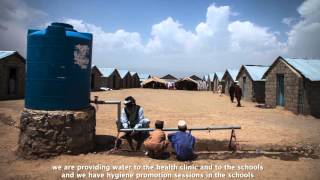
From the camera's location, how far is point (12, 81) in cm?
2142

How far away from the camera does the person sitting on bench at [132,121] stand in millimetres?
7441

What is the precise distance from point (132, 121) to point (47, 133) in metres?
2.07

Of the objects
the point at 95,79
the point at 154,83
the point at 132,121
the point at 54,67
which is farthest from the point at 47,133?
the point at 154,83

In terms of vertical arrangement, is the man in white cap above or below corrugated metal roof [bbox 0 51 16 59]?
→ below

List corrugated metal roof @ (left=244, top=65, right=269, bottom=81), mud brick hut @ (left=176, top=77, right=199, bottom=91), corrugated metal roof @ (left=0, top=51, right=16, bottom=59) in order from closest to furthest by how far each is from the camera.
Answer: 1. corrugated metal roof @ (left=0, top=51, right=16, bottom=59)
2. corrugated metal roof @ (left=244, top=65, right=269, bottom=81)
3. mud brick hut @ (left=176, top=77, right=199, bottom=91)

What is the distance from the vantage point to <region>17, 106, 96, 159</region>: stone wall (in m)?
6.34

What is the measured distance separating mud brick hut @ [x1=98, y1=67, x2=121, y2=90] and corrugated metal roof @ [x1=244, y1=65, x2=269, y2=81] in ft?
65.9

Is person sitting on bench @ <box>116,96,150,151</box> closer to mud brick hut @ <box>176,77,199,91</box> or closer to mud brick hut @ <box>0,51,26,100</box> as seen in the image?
mud brick hut @ <box>0,51,26,100</box>

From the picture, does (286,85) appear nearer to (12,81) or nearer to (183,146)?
(183,146)

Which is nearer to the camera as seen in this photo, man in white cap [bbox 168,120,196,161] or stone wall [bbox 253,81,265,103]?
man in white cap [bbox 168,120,196,161]

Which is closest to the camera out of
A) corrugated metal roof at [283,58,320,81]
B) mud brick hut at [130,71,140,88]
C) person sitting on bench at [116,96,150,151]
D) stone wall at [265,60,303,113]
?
person sitting on bench at [116,96,150,151]

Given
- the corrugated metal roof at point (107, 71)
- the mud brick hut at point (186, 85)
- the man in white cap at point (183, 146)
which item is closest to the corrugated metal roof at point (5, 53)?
the man in white cap at point (183, 146)

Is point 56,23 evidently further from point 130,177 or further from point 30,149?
point 130,177

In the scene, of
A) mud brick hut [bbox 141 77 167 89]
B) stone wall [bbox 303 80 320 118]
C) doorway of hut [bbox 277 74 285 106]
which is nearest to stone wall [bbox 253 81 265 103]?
doorway of hut [bbox 277 74 285 106]
